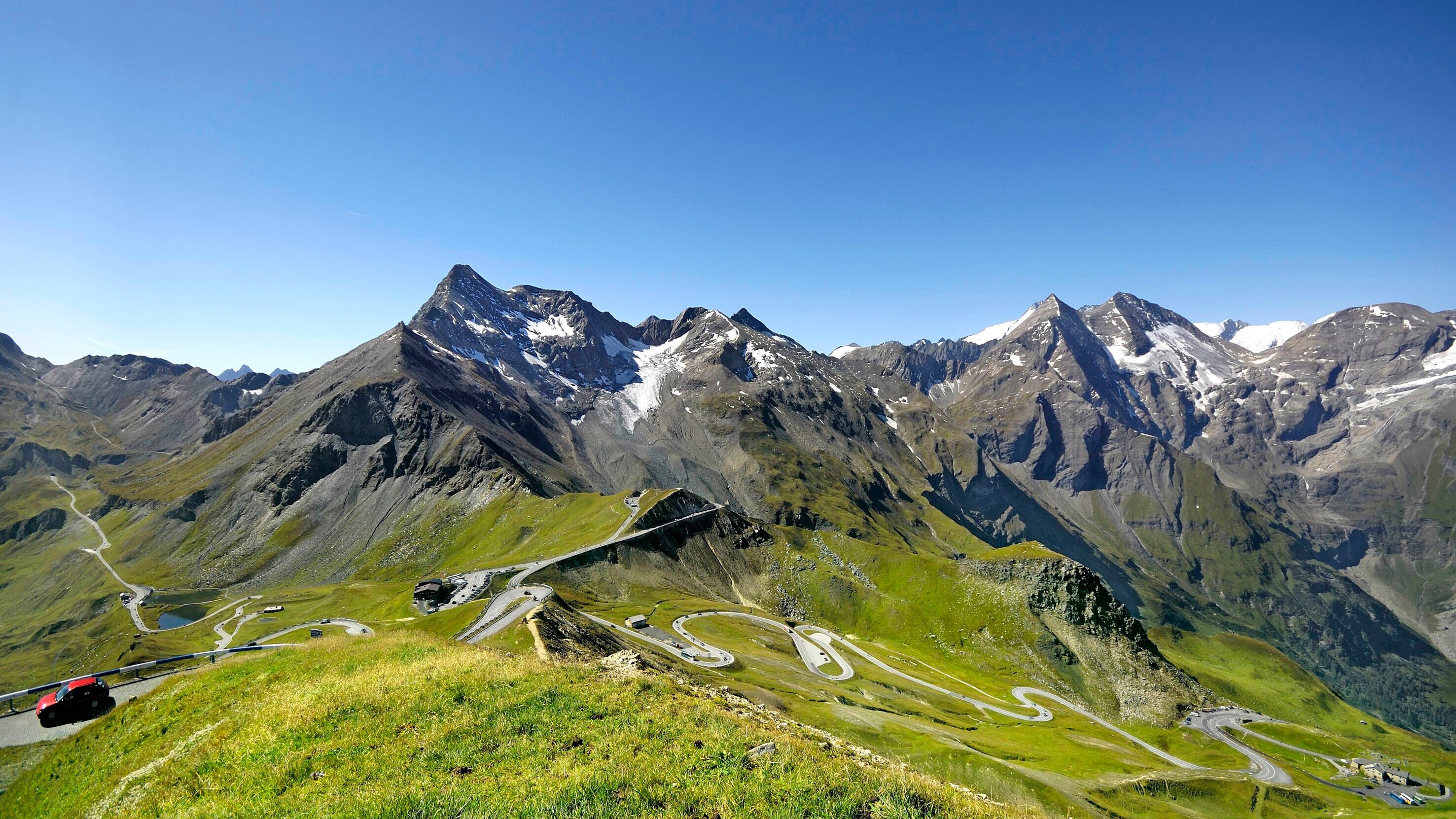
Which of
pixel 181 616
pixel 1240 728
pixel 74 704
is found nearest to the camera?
pixel 74 704

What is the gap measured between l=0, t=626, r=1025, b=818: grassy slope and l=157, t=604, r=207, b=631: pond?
164214mm

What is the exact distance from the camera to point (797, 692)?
71562 millimetres

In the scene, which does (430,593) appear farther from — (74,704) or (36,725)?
(74,704)

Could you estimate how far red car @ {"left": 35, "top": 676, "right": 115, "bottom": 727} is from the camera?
30.3 m

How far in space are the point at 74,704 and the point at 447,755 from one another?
27735mm

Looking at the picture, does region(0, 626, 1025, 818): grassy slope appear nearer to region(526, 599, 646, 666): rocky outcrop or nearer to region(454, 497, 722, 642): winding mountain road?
region(526, 599, 646, 666): rocky outcrop

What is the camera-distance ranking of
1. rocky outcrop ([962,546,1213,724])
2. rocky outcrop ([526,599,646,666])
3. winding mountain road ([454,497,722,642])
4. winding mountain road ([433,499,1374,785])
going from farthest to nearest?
1. rocky outcrop ([962,546,1213,724])
2. winding mountain road ([433,499,1374,785])
3. winding mountain road ([454,497,722,642])
4. rocky outcrop ([526,599,646,666])

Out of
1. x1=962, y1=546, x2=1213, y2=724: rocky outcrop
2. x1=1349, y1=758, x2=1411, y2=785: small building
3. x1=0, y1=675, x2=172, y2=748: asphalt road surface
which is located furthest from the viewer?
x1=1349, y1=758, x2=1411, y2=785: small building

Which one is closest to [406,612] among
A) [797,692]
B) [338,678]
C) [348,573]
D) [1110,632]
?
[797,692]

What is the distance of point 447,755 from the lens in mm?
18203

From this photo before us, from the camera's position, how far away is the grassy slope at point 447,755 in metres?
15.5

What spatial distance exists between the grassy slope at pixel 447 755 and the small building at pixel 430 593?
239ft

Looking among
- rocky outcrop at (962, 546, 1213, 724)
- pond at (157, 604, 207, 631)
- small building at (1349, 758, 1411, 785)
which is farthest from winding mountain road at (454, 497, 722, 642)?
small building at (1349, 758, 1411, 785)

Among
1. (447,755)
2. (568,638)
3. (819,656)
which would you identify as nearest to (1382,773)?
(819,656)
